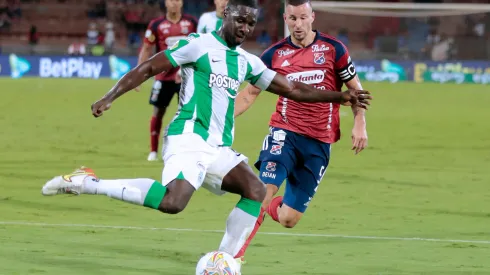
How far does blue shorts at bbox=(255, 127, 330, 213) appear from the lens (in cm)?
799

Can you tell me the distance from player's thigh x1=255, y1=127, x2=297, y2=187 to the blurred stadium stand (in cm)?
2191

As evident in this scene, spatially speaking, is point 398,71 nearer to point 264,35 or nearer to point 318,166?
point 264,35

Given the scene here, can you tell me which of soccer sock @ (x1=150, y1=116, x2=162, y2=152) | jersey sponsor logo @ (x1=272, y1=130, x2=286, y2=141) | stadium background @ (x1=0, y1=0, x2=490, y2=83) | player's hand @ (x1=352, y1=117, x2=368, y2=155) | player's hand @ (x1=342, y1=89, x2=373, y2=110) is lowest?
stadium background @ (x1=0, y1=0, x2=490, y2=83)

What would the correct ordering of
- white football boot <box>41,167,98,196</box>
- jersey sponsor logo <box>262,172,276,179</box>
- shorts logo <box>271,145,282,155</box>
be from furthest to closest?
shorts logo <box>271,145,282,155</box> → jersey sponsor logo <box>262,172,276,179</box> → white football boot <box>41,167,98,196</box>

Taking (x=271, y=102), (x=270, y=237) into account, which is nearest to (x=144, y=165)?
(x=270, y=237)

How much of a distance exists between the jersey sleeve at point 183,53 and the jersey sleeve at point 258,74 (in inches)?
16.1

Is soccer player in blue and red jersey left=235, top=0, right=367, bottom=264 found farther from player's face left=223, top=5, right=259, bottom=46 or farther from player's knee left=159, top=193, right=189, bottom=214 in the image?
player's knee left=159, top=193, right=189, bottom=214

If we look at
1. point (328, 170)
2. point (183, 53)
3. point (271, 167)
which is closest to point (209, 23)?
point (328, 170)

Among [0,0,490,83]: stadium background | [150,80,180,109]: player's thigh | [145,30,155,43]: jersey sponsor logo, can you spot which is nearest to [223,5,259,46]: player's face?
[150,80,180,109]: player's thigh

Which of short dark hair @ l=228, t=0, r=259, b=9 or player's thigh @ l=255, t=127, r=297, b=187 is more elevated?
short dark hair @ l=228, t=0, r=259, b=9

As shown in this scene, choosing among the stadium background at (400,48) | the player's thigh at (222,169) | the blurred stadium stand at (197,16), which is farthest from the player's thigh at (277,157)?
the stadium background at (400,48)

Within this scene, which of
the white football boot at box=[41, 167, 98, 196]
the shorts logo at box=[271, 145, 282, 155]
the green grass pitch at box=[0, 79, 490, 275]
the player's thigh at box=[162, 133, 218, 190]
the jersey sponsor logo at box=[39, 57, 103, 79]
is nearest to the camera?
the white football boot at box=[41, 167, 98, 196]

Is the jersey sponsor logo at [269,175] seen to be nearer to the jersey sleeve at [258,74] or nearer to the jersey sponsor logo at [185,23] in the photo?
the jersey sleeve at [258,74]

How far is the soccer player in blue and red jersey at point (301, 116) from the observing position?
7.95 meters
